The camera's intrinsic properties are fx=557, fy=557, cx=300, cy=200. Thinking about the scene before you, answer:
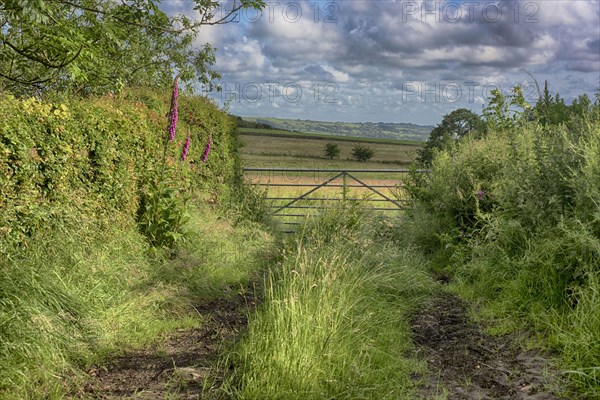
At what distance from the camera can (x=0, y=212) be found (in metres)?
5.00

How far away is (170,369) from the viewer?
4500 mm

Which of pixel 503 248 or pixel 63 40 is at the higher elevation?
pixel 63 40

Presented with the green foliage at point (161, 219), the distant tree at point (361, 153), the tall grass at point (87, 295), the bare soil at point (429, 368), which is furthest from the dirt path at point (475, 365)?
the distant tree at point (361, 153)

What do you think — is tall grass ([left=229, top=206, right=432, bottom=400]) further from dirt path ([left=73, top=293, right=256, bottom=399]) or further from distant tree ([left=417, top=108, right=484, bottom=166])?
distant tree ([left=417, top=108, right=484, bottom=166])

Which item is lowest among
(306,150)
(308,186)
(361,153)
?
(308,186)

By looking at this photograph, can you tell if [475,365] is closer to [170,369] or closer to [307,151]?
[170,369]

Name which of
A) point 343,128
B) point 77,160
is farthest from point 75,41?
point 343,128

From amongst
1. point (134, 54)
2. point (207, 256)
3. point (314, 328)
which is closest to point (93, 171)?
point (207, 256)

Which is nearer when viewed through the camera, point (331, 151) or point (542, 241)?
point (542, 241)

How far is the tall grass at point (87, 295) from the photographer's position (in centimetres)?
418

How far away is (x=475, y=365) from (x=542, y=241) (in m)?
1.94

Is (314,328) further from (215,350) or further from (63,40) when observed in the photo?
(63,40)

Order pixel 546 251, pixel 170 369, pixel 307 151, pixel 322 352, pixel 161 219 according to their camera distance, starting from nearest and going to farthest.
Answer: pixel 322 352, pixel 170 369, pixel 546 251, pixel 161 219, pixel 307 151

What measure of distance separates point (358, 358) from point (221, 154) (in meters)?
8.14
